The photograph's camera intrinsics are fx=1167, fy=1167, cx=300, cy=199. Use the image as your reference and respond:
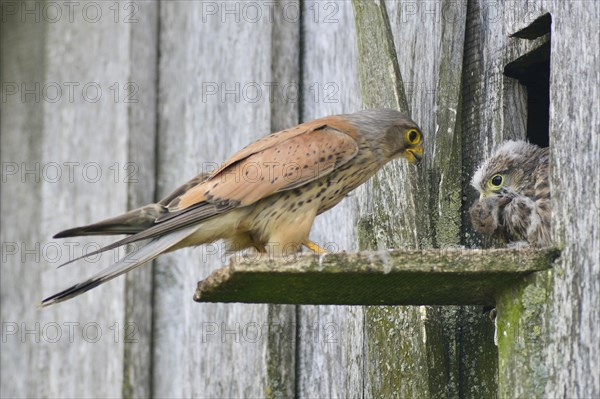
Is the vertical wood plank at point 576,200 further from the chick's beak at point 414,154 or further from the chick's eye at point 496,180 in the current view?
the chick's beak at point 414,154

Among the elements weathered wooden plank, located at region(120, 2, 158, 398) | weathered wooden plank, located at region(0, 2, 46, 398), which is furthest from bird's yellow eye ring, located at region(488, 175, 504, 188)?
weathered wooden plank, located at region(0, 2, 46, 398)

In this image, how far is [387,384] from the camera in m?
4.33

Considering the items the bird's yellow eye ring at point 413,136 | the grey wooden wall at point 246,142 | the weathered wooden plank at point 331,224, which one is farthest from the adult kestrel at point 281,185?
the weathered wooden plank at point 331,224

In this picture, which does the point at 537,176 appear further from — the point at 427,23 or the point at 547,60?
the point at 427,23

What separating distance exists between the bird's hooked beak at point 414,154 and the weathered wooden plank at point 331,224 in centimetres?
39

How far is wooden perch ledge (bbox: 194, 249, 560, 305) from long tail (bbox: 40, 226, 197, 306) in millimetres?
379

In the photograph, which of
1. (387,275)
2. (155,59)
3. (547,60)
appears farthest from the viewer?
(155,59)

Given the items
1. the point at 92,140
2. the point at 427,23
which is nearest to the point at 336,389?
the point at 427,23

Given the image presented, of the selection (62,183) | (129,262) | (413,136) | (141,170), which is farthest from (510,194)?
(62,183)

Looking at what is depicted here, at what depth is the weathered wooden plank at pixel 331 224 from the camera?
480 cm

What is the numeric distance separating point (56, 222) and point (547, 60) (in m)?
2.78

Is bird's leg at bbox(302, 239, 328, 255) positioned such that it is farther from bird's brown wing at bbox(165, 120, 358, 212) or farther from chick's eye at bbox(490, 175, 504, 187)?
chick's eye at bbox(490, 175, 504, 187)

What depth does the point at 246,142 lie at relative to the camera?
5.38 metres

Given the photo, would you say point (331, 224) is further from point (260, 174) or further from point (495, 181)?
point (495, 181)
